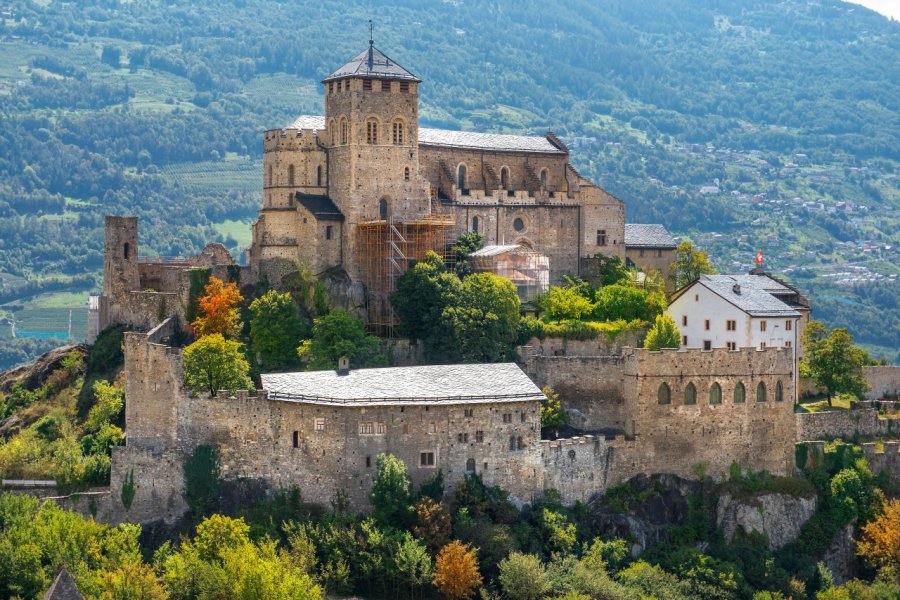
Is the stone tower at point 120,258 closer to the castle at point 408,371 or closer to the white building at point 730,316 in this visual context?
the castle at point 408,371

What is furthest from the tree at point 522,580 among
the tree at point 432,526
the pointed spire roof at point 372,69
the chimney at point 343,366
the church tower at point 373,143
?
the pointed spire roof at point 372,69

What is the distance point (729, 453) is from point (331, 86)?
30440 millimetres

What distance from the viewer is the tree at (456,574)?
73.4 metres

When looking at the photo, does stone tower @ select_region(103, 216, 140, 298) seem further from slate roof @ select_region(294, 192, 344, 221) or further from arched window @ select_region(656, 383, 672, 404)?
arched window @ select_region(656, 383, 672, 404)

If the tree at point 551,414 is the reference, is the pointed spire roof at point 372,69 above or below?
above

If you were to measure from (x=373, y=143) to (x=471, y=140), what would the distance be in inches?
428

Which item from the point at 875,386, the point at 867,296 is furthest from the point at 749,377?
the point at 867,296

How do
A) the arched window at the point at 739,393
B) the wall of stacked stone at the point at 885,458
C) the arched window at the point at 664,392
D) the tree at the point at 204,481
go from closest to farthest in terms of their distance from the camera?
the tree at the point at 204,481 → the arched window at the point at 664,392 → the arched window at the point at 739,393 → the wall of stacked stone at the point at 885,458

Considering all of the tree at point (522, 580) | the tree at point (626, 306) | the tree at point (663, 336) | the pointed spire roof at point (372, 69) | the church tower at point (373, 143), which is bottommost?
the tree at point (522, 580)

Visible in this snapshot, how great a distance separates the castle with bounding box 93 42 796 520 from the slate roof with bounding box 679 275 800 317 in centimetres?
333

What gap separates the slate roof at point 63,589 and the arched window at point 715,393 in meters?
32.2

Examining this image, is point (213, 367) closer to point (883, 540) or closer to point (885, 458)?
point (883, 540)

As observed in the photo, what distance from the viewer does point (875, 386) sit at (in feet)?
323

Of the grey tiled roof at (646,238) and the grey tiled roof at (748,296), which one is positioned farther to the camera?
the grey tiled roof at (646,238)
